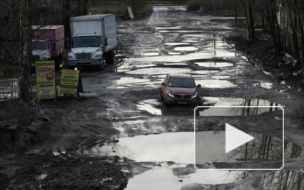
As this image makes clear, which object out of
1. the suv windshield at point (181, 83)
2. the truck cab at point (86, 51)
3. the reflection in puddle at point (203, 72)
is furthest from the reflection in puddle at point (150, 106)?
the truck cab at point (86, 51)

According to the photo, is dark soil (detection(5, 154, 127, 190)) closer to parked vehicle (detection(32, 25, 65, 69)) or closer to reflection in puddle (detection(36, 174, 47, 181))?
reflection in puddle (detection(36, 174, 47, 181))

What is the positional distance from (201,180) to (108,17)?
2985cm

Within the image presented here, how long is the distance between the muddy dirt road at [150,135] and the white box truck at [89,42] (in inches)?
45.2

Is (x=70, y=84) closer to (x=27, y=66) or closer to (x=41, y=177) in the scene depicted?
(x=27, y=66)

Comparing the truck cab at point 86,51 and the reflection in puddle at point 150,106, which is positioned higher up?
the truck cab at point 86,51

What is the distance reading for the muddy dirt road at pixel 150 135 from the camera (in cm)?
1343

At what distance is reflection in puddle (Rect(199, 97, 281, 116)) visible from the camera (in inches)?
888

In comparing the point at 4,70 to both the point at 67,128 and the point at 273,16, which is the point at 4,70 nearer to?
the point at 67,128

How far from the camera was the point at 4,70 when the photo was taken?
3512 centimetres

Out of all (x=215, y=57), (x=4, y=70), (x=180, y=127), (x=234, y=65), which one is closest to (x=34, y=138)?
(x=180, y=127)

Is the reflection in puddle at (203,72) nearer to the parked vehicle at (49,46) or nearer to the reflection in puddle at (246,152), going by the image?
the parked vehicle at (49,46)

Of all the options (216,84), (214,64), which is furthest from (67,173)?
(214,64)

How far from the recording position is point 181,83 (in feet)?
81.9

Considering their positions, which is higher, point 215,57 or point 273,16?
point 273,16
